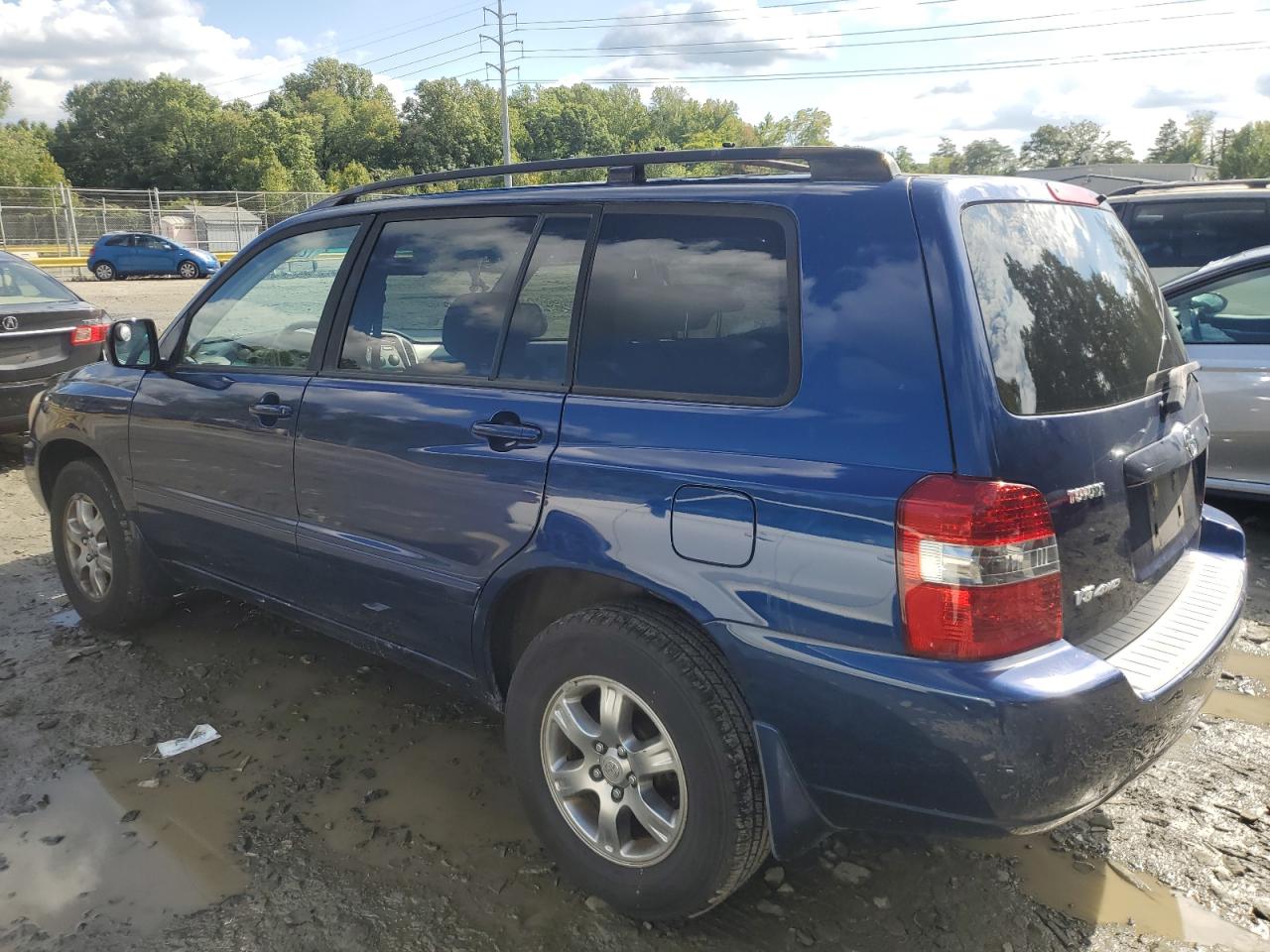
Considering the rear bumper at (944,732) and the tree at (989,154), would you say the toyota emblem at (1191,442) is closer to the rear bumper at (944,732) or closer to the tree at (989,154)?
the rear bumper at (944,732)

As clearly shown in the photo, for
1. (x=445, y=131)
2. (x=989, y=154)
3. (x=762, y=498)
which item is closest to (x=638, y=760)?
(x=762, y=498)

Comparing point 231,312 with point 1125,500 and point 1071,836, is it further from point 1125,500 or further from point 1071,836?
point 1071,836

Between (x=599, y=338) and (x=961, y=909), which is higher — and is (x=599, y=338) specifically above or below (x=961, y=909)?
above

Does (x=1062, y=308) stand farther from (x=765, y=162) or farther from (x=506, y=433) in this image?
(x=506, y=433)

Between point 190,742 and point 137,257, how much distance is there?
32640mm

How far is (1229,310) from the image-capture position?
18.7 ft

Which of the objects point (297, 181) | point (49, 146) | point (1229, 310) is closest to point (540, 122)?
point (297, 181)

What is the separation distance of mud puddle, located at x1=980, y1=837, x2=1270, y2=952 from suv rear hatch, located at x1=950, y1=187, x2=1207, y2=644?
81 centimetres

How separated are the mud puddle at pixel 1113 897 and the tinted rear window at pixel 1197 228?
6.49 metres

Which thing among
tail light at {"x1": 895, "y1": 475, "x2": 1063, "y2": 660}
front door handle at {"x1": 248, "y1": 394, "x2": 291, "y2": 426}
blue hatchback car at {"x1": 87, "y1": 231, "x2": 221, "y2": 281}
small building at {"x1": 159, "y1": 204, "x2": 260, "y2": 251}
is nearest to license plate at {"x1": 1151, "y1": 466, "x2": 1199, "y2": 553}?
tail light at {"x1": 895, "y1": 475, "x2": 1063, "y2": 660}

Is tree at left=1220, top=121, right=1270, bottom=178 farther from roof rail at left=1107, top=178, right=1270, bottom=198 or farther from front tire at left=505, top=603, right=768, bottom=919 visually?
front tire at left=505, top=603, right=768, bottom=919

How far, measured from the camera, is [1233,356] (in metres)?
5.44

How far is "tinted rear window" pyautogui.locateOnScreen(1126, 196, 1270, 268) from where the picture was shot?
7751 millimetres

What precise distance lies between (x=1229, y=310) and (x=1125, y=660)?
4.35 metres
